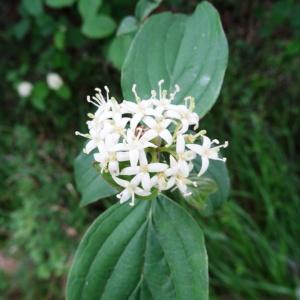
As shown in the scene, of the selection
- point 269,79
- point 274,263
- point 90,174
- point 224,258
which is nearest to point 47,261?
point 224,258

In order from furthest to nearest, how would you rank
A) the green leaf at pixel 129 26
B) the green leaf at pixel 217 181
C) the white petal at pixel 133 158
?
the green leaf at pixel 129 26 < the green leaf at pixel 217 181 < the white petal at pixel 133 158

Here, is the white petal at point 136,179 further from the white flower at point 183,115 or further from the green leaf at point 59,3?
the green leaf at point 59,3

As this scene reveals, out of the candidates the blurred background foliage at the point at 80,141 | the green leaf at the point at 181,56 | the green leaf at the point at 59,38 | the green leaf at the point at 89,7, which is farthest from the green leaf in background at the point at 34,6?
the green leaf at the point at 181,56

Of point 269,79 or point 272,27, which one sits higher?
point 272,27

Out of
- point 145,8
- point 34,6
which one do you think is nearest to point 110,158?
point 145,8

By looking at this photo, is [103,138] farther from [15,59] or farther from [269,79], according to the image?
[15,59]

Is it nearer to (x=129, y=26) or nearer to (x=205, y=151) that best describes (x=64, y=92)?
(x=129, y=26)
